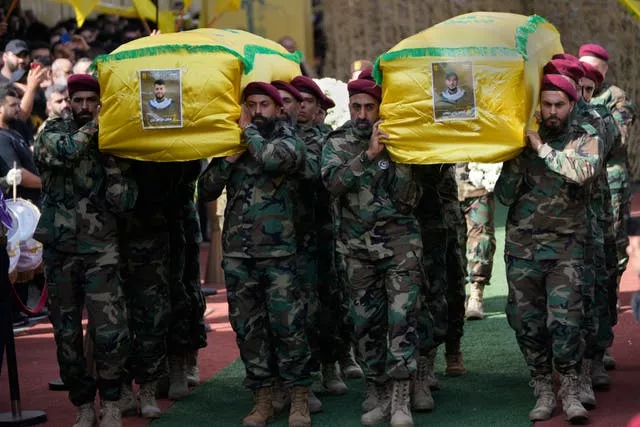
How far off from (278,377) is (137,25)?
408 inches

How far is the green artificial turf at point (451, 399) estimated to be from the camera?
8352mm

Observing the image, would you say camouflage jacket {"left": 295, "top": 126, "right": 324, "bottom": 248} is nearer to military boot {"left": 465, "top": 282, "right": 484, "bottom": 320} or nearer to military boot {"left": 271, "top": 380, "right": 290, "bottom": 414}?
military boot {"left": 271, "top": 380, "right": 290, "bottom": 414}

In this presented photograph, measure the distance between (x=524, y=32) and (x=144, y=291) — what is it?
277 cm

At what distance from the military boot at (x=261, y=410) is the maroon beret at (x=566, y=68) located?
2476mm

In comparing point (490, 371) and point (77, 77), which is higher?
point (77, 77)

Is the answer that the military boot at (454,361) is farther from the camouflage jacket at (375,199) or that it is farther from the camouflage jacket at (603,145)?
the camouflage jacket at (375,199)

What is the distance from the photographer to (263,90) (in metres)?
8.26

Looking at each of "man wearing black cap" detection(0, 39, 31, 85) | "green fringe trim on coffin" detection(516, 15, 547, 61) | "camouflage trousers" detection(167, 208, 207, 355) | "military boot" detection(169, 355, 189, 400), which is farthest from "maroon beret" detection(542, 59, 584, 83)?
"man wearing black cap" detection(0, 39, 31, 85)

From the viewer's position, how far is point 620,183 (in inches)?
419

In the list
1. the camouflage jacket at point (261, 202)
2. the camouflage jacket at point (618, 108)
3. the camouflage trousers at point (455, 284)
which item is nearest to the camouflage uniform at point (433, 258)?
the camouflage trousers at point (455, 284)

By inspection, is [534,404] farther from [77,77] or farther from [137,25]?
[137,25]

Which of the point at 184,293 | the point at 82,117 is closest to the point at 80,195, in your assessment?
the point at 82,117

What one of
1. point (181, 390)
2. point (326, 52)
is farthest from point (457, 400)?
point (326, 52)

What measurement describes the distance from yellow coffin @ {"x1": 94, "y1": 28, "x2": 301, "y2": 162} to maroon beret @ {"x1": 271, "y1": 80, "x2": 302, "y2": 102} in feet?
1.04
